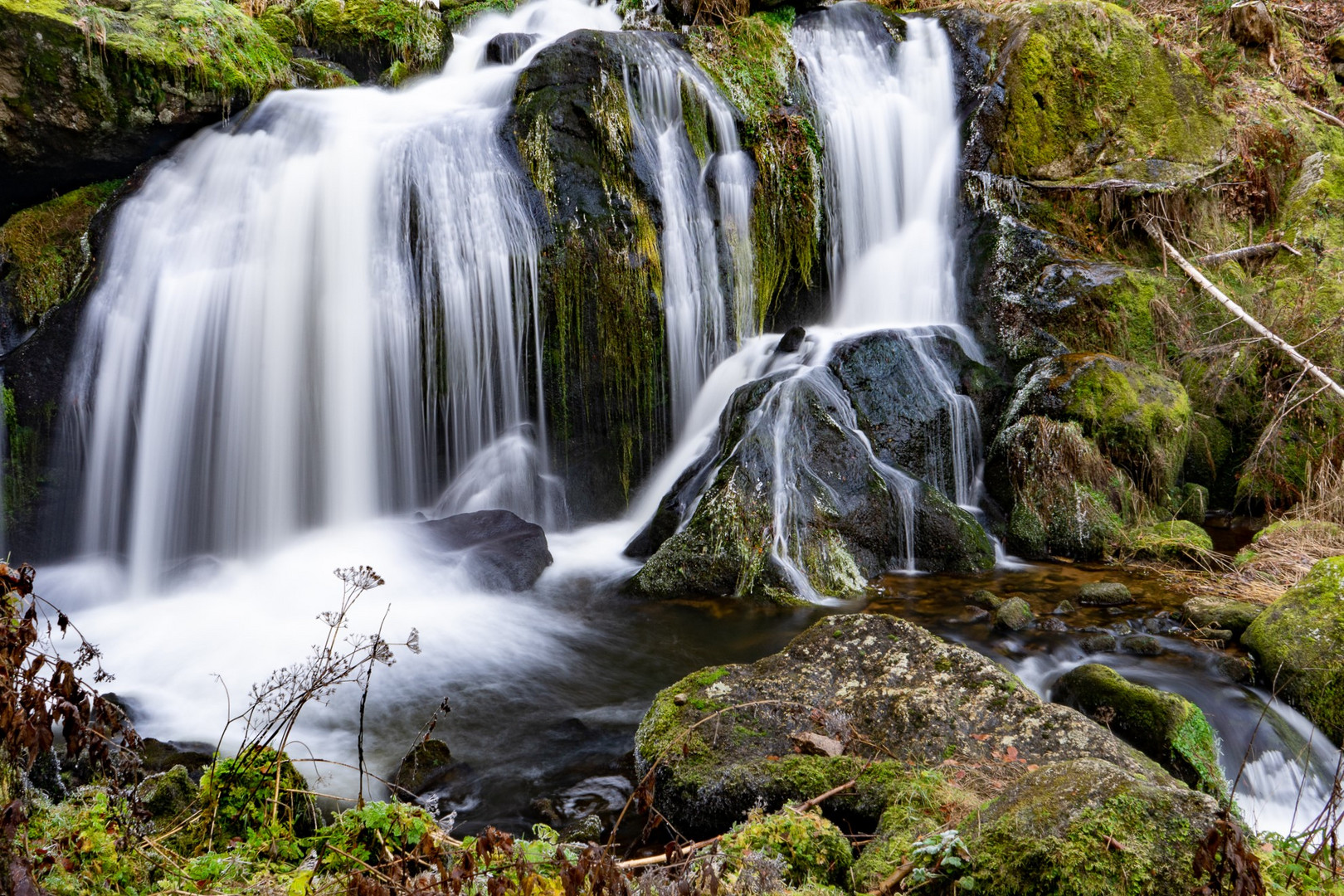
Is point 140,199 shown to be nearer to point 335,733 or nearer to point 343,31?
point 343,31

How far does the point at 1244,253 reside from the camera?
398 inches

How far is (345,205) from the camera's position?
839 centimetres

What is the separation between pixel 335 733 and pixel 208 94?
24.0ft

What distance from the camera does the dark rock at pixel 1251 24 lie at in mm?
12484

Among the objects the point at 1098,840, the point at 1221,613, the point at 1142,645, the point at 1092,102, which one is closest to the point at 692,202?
the point at 1092,102

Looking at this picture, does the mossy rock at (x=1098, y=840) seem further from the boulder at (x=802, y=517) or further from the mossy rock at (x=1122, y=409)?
the mossy rock at (x=1122, y=409)

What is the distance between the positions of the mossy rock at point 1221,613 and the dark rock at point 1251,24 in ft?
36.8

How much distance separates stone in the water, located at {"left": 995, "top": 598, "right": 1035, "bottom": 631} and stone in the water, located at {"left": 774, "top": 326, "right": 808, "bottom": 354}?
3977 mm

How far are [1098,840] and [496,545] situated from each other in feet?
19.7

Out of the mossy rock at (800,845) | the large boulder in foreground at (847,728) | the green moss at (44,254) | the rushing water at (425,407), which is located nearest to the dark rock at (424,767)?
the rushing water at (425,407)

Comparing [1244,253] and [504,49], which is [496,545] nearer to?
[504,49]

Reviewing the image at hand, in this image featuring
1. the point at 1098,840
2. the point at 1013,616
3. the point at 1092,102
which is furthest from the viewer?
the point at 1092,102

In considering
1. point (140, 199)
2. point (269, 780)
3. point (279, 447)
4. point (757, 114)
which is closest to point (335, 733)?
point (269, 780)

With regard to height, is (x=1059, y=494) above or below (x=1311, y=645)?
above
